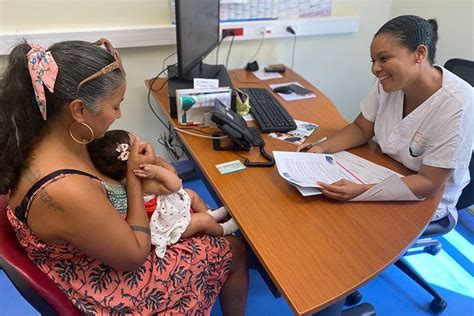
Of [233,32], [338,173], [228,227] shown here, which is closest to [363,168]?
[338,173]

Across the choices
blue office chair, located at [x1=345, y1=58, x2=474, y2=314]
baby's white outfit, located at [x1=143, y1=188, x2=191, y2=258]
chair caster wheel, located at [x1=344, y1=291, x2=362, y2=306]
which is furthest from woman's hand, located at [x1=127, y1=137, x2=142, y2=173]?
chair caster wheel, located at [x1=344, y1=291, x2=362, y2=306]

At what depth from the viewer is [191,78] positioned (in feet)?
6.25

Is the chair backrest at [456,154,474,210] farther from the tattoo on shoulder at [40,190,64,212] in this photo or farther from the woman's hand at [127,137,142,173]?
the tattoo on shoulder at [40,190,64,212]

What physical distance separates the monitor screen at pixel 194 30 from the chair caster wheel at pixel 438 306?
1.59m

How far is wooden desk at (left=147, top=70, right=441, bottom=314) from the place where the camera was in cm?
88

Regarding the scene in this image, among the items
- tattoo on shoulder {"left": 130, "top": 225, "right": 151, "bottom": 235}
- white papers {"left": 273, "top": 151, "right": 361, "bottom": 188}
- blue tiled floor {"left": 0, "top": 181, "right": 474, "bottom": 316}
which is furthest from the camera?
blue tiled floor {"left": 0, "top": 181, "right": 474, "bottom": 316}

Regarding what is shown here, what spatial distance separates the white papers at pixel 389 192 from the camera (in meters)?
1.10

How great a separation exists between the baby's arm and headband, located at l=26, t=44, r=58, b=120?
0.33 m

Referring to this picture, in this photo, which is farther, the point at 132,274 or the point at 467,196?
the point at 467,196

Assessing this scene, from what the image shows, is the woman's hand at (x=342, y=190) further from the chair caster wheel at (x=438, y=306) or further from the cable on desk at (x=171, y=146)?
the cable on desk at (x=171, y=146)

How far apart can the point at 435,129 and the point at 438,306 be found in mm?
951

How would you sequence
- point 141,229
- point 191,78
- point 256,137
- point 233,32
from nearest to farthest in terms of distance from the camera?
1. point 141,229
2. point 256,137
3. point 191,78
4. point 233,32

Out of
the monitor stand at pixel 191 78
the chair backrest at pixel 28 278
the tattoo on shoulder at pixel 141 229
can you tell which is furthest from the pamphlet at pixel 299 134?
the chair backrest at pixel 28 278

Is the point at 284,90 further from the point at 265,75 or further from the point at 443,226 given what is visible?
the point at 443,226
